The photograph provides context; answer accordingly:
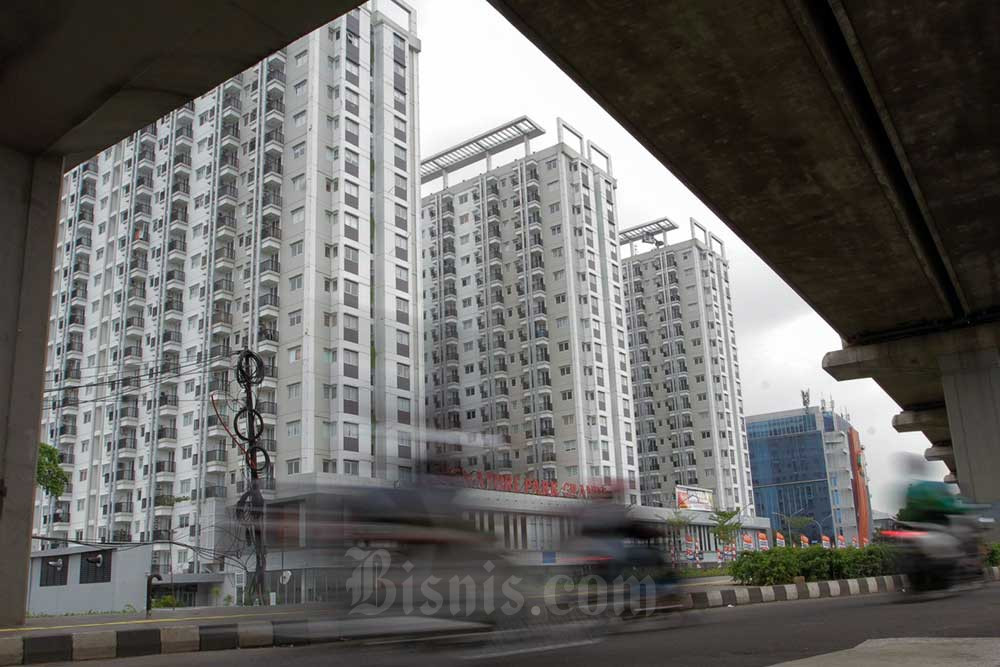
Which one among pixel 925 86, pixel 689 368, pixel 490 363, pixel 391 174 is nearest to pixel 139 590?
pixel 925 86

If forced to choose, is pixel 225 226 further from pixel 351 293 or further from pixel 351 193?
pixel 351 293

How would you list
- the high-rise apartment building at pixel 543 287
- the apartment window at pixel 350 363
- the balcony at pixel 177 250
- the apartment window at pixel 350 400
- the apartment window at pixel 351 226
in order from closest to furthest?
the apartment window at pixel 350 400 < the apartment window at pixel 350 363 < the apartment window at pixel 351 226 < the balcony at pixel 177 250 < the high-rise apartment building at pixel 543 287

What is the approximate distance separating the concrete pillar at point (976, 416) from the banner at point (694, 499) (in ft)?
158

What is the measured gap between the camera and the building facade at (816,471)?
388 ft

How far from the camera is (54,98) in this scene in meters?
10.9

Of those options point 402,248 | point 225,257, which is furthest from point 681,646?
point 225,257

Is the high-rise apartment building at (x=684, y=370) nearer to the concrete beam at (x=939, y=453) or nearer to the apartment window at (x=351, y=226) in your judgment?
the concrete beam at (x=939, y=453)

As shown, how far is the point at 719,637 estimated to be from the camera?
25.6 feet

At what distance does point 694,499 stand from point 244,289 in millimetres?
45402

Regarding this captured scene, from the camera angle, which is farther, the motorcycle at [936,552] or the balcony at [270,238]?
the balcony at [270,238]

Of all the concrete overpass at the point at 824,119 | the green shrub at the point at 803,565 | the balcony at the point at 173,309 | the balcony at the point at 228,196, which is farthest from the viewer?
the balcony at the point at 173,309

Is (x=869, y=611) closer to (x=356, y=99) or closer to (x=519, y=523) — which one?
(x=519, y=523)

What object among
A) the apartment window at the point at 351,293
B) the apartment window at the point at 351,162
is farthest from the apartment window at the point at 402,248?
the apartment window at the point at 351,162

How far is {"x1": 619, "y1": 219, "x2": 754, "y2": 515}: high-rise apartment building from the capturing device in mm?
92688
